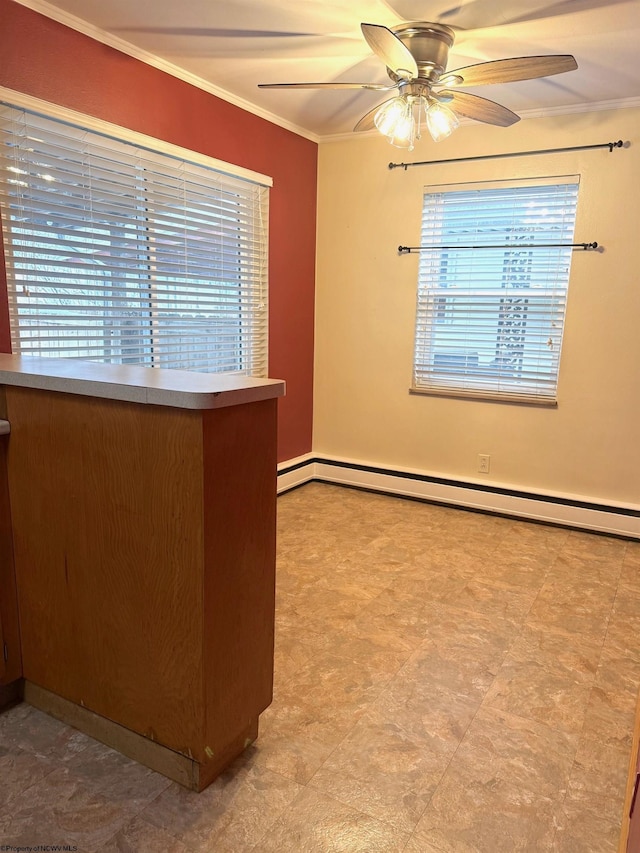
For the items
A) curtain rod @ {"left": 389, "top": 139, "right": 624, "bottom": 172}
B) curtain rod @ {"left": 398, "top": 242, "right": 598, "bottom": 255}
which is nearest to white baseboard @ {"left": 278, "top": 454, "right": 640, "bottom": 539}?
curtain rod @ {"left": 398, "top": 242, "right": 598, "bottom": 255}

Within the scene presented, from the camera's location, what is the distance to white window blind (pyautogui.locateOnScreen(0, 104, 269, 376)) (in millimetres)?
2436

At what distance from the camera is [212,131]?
3.25 meters

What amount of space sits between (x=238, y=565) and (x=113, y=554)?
→ 34 cm

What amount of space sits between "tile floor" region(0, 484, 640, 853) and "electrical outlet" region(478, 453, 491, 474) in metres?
0.98

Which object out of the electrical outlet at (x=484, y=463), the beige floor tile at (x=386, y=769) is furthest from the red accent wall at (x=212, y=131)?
the beige floor tile at (x=386, y=769)

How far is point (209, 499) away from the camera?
1.39 m

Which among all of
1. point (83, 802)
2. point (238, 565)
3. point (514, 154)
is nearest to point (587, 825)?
point (238, 565)

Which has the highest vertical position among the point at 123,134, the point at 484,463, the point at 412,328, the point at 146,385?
the point at 123,134

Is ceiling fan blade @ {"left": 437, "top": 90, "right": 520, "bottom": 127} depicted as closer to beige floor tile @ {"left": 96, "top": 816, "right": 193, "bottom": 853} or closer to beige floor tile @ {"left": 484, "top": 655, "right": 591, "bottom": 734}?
beige floor tile @ {"left": 484, "top": 655, "right": 591, "bottom": 734}

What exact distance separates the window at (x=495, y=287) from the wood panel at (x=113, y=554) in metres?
2.80

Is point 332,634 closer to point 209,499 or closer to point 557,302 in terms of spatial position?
point 209,499

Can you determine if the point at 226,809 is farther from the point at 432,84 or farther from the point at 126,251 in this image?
the point at 432,84

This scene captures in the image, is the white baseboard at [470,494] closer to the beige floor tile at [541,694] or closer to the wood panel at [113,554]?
the beige floor tile at [541,694]

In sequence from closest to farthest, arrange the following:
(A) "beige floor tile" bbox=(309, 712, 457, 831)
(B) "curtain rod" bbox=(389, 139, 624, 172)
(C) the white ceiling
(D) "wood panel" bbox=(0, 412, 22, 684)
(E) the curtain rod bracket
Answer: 1. (A) "beige floor tile" bbox=(309, 712, 457, 831)
2. (D) "wood panel" bbox=(0, 412, 22, 684)
3. (C) the white ceiling
4. (B) "curtain rod" bbox=(389, 139, 624, 172)
5. (E) the curtain rod bracket
